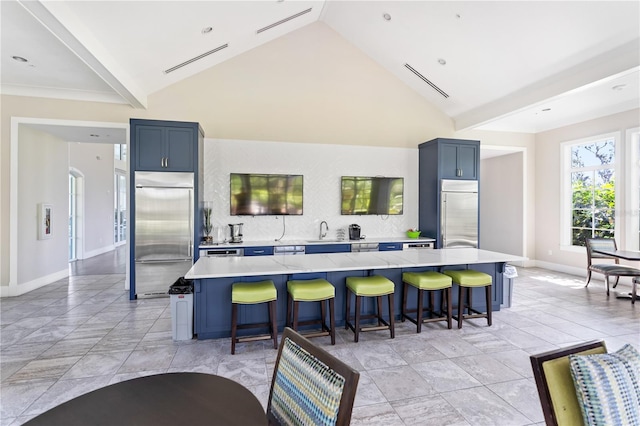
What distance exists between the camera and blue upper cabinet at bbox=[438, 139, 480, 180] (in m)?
5.63

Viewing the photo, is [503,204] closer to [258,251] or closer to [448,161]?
[448,161]

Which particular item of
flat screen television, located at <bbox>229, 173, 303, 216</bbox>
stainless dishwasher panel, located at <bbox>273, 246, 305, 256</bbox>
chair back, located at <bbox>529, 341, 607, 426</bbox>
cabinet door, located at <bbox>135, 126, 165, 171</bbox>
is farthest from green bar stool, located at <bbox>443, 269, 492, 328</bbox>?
cabinet door, located at <bbox>135, 126, 165, 171</bbox>

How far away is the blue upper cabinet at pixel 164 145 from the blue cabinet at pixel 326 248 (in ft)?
7.17

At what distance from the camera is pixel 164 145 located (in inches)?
181

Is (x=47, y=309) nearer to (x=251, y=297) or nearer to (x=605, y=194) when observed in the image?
(x=251, y=297)

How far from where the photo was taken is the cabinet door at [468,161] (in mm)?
5746

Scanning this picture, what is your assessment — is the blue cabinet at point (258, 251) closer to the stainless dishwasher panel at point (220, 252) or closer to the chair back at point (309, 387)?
the stainless dishwasher panel at point (220, 252)

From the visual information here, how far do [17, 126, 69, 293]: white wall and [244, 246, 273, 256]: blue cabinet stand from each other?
3.53m

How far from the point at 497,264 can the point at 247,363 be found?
10.5 ft

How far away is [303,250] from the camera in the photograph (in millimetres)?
5031

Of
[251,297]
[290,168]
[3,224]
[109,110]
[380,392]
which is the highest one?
[109,110]

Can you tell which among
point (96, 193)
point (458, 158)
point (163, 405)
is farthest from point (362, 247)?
point (96, 193)

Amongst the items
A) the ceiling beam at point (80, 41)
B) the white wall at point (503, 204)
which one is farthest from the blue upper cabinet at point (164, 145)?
the white wall at point (503, 204)

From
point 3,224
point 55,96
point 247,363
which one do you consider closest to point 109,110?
point 55,96
